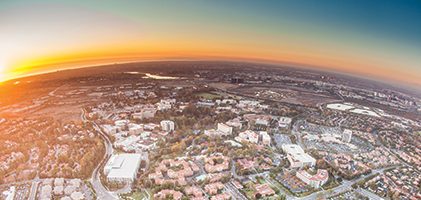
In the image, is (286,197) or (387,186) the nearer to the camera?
(286,197)

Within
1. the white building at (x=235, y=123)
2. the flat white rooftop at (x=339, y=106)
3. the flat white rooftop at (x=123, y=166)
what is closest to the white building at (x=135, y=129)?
the flat white rooftop at (x=123, y=166)

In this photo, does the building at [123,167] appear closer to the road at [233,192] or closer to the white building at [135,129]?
the white building at [135,129]

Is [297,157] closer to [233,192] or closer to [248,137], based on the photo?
[248,137]

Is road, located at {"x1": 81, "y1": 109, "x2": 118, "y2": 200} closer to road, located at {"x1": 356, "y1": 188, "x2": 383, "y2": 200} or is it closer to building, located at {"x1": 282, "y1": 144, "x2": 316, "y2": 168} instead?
building, located at {"x1": 282, "y1": 144, "x2": 316, "y2": 168}

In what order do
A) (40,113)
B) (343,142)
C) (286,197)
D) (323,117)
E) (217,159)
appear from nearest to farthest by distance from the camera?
(286,197)
(217,159)
(343,142)
(40,113)
(323,117)

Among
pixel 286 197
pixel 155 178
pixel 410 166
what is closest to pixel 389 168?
pixel 410 166

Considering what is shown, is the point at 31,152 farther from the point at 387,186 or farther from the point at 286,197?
the point at 387,186
